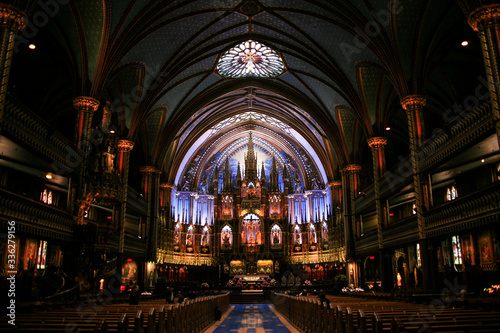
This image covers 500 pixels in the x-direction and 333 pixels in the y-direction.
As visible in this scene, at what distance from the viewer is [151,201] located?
28.1 meters

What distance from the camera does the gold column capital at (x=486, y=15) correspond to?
1165cm

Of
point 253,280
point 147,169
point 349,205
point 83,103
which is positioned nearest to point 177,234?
point 253,280

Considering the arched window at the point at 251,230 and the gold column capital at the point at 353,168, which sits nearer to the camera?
the gold column capital at the point at 353,168

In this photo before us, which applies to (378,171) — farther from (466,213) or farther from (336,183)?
(336,183)

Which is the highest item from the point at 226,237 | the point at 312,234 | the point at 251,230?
the point at 251,230

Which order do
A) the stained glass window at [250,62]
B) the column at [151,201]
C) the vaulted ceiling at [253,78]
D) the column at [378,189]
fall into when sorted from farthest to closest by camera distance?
the column at [151,201] → the stained glass window at [250,62] → the column at [378,189] → the vaulted ceiling at [253,78]

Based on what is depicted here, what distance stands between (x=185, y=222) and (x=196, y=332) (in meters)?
26.1

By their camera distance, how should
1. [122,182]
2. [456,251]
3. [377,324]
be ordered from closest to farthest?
1. [377,324]
2. [456,251]
3. [122,182]

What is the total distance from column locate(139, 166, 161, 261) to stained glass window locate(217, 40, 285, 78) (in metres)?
8.78

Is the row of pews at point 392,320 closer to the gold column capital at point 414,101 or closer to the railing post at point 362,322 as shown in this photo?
the railing post at point 362,322

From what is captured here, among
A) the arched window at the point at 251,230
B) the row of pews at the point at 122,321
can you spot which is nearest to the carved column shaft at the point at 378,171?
the row of pews at the point at 122,321

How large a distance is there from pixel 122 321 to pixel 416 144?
1538 cm

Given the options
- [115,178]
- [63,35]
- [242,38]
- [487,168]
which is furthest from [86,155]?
[487,168]

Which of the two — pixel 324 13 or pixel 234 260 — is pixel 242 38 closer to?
pixel 324 13
